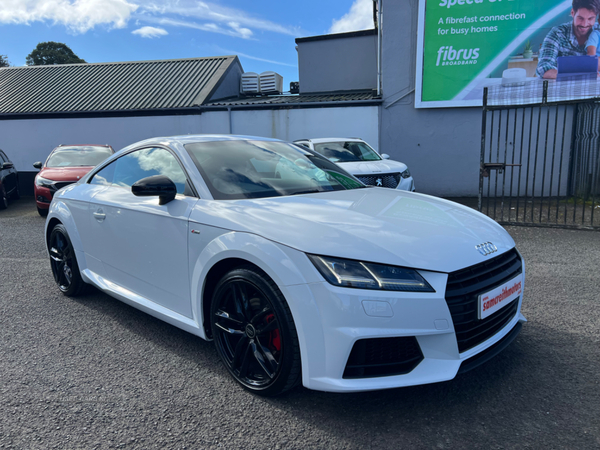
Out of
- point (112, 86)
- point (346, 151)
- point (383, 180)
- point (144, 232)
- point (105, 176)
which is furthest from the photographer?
point (112, 86)

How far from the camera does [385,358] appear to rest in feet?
6.70

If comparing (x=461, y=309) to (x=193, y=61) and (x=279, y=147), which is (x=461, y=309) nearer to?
(x=279, y=147)

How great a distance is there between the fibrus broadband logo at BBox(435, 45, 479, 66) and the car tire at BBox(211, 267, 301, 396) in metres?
11.2

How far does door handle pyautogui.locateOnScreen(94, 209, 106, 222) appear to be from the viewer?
11.2 ft

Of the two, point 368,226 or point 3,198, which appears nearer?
point 368,226

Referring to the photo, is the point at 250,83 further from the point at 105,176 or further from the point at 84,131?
the point at 105,176

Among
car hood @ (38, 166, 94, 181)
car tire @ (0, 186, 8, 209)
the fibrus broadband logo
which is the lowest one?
car tire @ (0, 186, 8, 209)

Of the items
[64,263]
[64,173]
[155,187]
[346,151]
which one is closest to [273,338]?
[155,187]

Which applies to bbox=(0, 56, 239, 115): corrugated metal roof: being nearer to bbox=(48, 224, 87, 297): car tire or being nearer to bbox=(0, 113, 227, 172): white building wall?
bbox=(0, 113, 227, 172): white building wall

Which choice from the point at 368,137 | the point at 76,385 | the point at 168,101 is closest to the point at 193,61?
the point at 168,101

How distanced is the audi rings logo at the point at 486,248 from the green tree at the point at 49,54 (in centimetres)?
5087

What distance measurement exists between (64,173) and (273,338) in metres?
9.01

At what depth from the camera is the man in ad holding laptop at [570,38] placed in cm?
1084

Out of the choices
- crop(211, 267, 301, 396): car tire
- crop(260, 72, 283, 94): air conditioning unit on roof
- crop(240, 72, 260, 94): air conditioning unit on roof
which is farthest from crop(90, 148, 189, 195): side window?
crop(240, 72, 260, 94): air conditioning unit on roof
